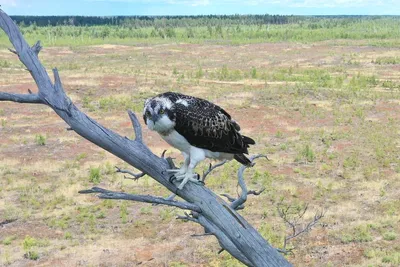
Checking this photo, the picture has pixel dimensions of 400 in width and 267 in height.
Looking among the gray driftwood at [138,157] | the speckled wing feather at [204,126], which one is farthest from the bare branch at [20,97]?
the speckled wing feather at [204,126]

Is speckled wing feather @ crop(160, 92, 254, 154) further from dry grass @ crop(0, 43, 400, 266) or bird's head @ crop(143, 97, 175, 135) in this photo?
dry grass @ crop(0, 43, 400, 266)

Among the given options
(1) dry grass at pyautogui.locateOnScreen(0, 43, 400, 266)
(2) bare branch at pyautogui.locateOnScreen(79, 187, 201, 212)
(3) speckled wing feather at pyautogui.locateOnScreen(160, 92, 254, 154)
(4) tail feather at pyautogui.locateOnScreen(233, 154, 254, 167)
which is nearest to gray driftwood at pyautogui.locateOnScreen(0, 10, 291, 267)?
(2) bare branch at pyautogui.locateOnScreen(79, 187, 201, 212)

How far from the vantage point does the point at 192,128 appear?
13.5ft

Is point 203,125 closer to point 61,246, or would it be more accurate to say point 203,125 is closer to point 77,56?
point 61,246

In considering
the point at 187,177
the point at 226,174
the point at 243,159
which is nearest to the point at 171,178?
the point at 187,177

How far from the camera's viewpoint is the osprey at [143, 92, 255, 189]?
3.97 metres

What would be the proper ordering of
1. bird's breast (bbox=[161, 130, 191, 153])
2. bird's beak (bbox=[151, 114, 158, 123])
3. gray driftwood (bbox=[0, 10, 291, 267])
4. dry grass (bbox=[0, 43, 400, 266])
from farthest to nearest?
dry grass (bbox=[0, 43, 400, 266]) < bird's breast (bbox=[161, 130, 191, 153]) < bird's beak (bbox=[151, 114, 158, 123]) < gray driftwood (bbox=[0, 10, 291, 267])

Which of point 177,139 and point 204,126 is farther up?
point 204,126

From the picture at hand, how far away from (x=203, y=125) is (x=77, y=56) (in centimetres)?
5681

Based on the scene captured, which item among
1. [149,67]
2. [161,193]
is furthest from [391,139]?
[149,67]

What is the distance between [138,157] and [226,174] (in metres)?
13.4

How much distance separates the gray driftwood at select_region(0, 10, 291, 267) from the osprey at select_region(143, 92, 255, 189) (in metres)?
0.18

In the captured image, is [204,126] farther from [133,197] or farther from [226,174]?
[226,174]

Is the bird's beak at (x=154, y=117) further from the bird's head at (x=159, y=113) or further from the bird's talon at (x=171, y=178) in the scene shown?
the bird's talon at (x=171, y=178)
